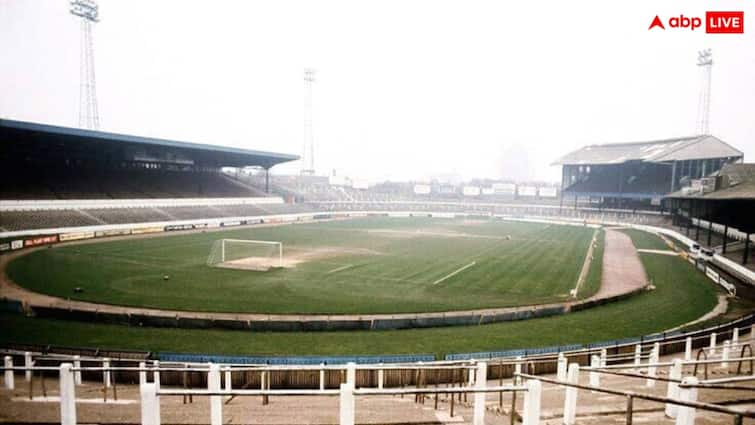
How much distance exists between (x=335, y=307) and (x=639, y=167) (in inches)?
3388

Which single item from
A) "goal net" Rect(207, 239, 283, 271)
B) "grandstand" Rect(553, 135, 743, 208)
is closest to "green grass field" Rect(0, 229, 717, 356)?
"goal net" Rect(207, 239, 283, 271)

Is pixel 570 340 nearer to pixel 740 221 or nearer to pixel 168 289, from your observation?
pixel 168 289

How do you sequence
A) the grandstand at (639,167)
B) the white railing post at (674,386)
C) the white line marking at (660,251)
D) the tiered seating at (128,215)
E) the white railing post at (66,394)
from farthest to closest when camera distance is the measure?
the grandstand at (639,167) < the tiered seating at (128,215) < the white line marking at (660,251) < the white railing post at (674,386) < the white railing post at (66,394)

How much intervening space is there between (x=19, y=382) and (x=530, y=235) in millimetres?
56918

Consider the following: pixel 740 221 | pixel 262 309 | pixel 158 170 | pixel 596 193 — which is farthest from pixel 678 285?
pixel 158 170

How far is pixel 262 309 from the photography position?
23.4 metres

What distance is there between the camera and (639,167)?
89.0m

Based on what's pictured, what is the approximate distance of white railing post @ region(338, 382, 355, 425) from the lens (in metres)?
5.36

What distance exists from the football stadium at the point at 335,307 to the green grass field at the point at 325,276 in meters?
0.23

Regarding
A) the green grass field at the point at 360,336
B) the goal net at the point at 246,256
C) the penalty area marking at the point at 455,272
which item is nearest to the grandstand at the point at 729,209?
the green grass field at the point at 360,336

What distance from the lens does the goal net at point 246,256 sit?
1394 inches

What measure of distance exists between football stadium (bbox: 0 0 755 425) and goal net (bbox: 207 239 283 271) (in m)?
0.43

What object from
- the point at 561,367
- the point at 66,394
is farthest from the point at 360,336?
the point at 66,394

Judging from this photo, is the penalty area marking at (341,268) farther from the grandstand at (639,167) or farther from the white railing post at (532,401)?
the grandstand at (639,167)
